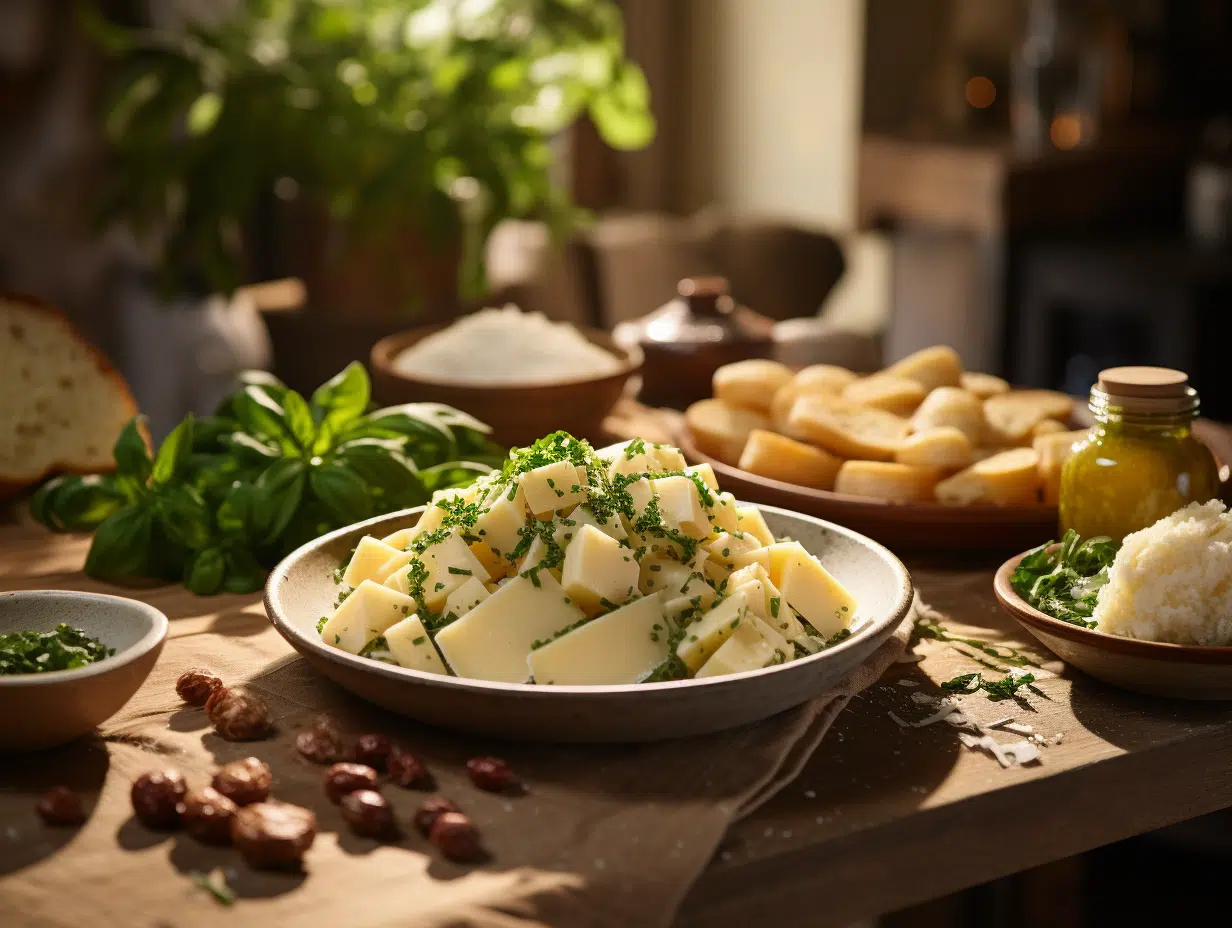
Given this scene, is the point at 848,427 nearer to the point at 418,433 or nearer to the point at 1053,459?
the point at 1053,459

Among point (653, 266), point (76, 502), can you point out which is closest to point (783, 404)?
point (76, 502)

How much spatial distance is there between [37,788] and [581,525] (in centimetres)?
44

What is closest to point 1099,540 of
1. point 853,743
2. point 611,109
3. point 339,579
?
point 853,743

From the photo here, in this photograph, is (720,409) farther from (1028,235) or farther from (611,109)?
(1028,235)

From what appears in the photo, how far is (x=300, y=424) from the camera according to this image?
1.50 metres

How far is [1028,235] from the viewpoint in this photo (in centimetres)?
416

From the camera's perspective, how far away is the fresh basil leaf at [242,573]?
1400mm

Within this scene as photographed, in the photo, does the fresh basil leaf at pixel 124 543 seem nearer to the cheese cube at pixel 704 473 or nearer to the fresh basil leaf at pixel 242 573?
the fresh basil leaf at pixel 242 573

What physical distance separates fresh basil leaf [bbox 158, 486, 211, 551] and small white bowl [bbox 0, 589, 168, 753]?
12.0 inches

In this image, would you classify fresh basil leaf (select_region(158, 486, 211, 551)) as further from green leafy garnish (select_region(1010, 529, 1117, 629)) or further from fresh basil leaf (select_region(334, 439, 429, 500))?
green leafy garnish (select_region(1010, 529, 1117, 629))

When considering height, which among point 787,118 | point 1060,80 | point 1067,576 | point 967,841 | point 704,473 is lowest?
point 967,841

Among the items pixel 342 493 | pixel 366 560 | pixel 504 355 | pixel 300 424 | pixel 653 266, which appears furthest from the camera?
pixel 653 266

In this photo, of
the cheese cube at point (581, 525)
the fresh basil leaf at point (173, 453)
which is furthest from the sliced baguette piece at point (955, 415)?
the fresh basil leaf at point (173, 453)

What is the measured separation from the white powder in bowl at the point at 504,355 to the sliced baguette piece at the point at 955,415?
475mm
